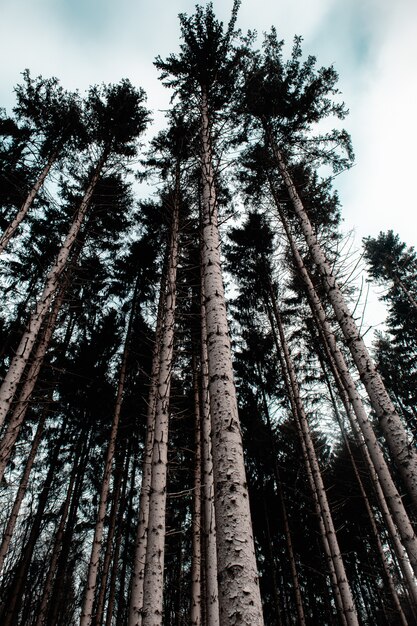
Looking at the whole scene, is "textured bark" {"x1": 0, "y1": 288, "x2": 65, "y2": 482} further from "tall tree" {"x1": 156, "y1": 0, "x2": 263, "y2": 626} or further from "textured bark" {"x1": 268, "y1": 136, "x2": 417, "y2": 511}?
"textured bark" {"x1": 268, "y1": 136, "x2": 417, "y2": 511}

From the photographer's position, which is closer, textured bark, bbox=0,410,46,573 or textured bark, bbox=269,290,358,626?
textured bark, bbox=269,290,358,626

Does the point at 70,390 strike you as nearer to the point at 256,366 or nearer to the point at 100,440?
the point at 100,440

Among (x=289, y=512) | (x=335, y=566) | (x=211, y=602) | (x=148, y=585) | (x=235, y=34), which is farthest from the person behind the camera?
(x=289, y=512)

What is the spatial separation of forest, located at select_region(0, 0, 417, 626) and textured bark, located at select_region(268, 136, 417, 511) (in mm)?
26

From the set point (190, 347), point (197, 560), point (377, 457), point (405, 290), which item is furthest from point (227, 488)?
point (405, 290)

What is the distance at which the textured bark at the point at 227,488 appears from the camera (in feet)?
7.50

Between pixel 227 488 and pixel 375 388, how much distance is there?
3.45m

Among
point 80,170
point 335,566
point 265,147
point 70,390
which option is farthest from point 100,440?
point 265,147

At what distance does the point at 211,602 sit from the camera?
5.77 m

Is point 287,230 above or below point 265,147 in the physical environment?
below

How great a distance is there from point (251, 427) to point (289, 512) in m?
5.00

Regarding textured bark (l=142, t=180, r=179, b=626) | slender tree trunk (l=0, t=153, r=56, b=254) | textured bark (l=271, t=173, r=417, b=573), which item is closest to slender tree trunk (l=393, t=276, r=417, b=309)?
textured bark (l=271, t=173, r=417, b=573)

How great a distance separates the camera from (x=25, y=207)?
8.98 meters

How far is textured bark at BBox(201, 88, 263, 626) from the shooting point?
7.50ft
